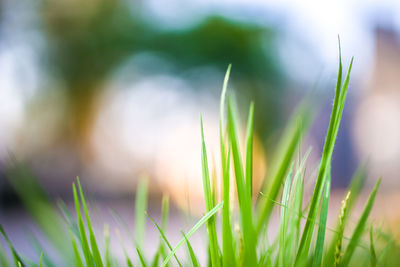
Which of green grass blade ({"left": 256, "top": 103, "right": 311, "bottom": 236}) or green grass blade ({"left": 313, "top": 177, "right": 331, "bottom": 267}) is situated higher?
green grass blade ({"left": 256, "top": 103, "right": 311, "bottom": 236})

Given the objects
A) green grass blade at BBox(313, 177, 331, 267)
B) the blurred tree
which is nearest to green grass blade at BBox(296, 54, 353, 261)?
green grass blade at BBox(313, 177, 331, 267)

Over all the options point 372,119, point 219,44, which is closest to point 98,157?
point 219,44

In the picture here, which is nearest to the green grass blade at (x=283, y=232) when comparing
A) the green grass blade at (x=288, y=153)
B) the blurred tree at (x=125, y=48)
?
the green grass blade at (x=288, y=153)

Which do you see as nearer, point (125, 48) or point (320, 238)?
point (320, 238)

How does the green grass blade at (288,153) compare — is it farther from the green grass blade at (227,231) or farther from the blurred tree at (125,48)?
the blurred tree at (125,48)

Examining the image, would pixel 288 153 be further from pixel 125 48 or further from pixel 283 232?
pixel 125 48

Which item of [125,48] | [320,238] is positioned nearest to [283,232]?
[320,238]

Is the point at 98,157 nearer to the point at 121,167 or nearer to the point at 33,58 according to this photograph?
the point at 121,167

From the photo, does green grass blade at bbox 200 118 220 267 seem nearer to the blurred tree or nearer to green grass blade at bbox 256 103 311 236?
green grass blade at bbox 256 103 311 236
